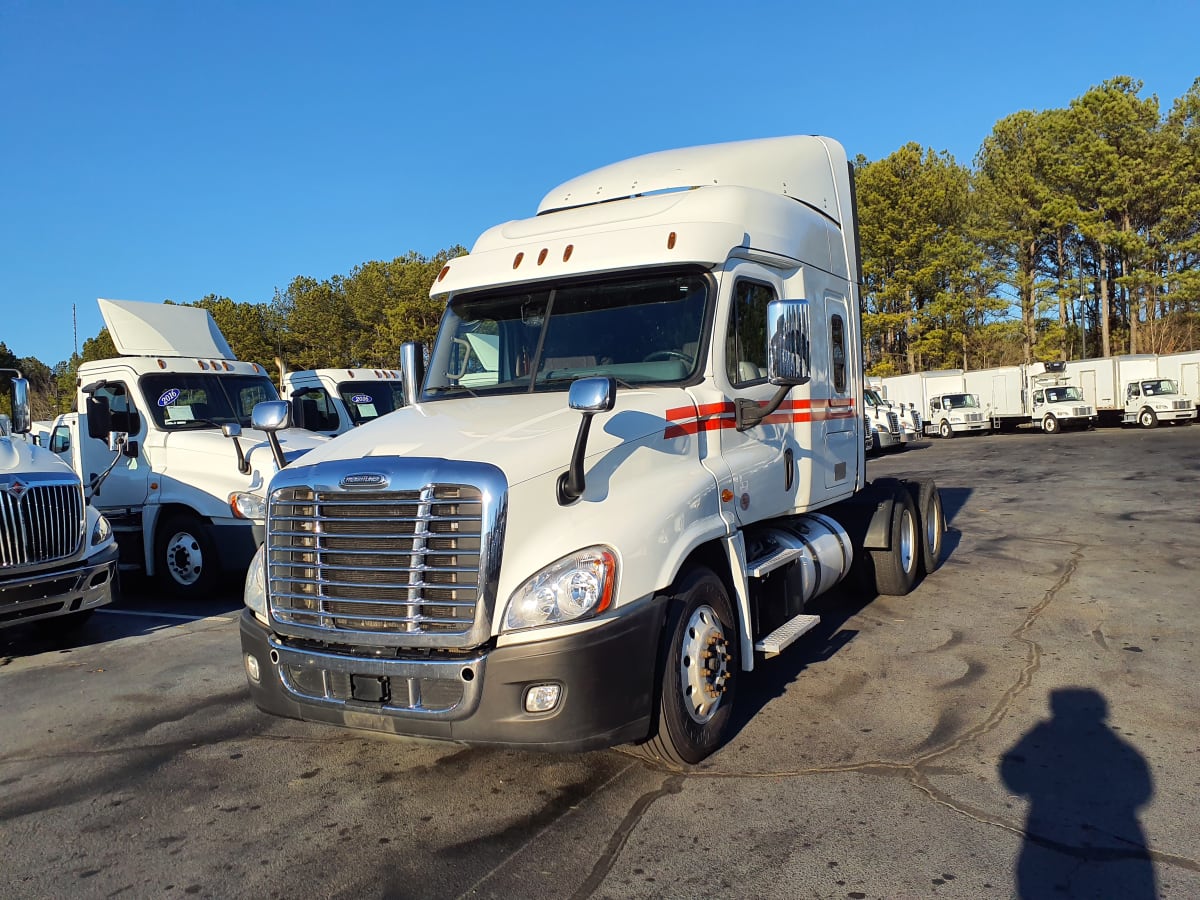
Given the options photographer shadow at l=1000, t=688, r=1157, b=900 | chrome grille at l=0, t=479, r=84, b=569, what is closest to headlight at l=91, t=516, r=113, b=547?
chrome grille at l=0, t=479, r=84, b=569

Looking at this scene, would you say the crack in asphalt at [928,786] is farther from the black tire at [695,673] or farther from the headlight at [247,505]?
the headlight at [247,505]

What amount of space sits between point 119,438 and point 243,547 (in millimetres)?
2169

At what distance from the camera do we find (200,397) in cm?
→ 1056

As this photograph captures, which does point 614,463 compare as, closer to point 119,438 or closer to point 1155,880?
point 1155,880

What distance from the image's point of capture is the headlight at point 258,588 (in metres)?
4.48

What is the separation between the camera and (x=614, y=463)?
14.2ft

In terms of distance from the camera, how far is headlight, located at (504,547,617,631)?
3814mm

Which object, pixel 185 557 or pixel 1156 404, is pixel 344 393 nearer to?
pixel 185 557

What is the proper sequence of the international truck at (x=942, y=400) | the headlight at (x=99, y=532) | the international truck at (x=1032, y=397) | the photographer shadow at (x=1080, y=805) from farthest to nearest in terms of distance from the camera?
the international truck at (x=942, y=400), the international truck at (x=1032, y=397), the headlight at (x=99, y=532), the photographer shadow at (x=1080, y=805)

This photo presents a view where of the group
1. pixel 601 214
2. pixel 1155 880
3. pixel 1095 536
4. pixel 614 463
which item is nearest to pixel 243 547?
pixel 601 214

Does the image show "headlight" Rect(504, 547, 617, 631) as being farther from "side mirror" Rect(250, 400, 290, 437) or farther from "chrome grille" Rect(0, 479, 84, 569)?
"chrome grille" Rect(0, 479, 84, 569)

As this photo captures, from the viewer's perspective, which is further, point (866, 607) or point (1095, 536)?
point (1095, 536)

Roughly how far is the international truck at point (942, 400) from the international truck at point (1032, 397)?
1.80 feet

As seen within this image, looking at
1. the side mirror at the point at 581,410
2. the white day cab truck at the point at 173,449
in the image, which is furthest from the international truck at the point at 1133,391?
the side mirror at the point at 581,410
